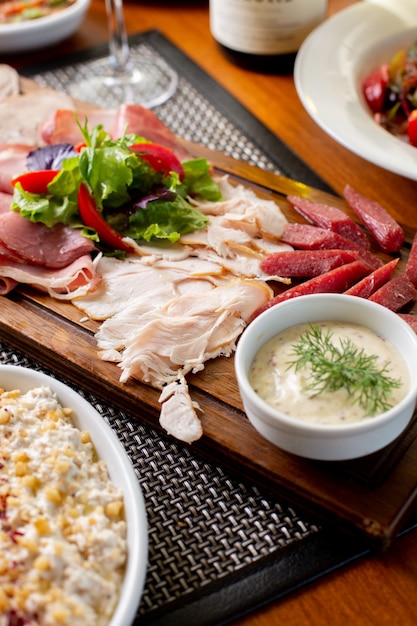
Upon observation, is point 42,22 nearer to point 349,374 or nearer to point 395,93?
point 395,93

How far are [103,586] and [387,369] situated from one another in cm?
69

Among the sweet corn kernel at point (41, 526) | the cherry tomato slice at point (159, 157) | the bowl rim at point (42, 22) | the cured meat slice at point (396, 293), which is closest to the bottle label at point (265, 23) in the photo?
the bowl rim at point (42, 22)

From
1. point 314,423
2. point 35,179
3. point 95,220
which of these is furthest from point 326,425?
point 35,179

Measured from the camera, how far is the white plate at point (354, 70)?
88.8 inches

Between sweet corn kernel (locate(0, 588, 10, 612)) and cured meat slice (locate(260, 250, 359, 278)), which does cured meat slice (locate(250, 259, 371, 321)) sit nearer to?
cured meat slice (locate(260, 250, 359, 278))

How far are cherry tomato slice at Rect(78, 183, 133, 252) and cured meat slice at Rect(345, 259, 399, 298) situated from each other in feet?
1.97

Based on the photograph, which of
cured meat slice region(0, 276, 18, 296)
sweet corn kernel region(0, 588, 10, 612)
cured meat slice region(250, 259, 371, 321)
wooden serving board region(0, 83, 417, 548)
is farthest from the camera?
cured meat slice region(0, 276, 18, 296)

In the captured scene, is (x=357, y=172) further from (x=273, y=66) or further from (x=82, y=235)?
(x=82, y=235)

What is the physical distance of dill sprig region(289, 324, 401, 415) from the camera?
148 cm

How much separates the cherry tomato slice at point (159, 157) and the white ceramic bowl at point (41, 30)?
1217 mm

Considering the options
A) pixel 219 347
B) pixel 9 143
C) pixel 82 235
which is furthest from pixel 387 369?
pixel 9 143

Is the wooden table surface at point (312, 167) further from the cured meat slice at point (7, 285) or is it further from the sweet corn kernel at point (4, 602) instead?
the cured meat slice at point (7, 285)

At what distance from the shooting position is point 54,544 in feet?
4.29

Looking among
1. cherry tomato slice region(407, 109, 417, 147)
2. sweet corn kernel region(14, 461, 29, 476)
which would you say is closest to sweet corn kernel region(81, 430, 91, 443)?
sweet corn kernel region(14, 461, 29, 476)
